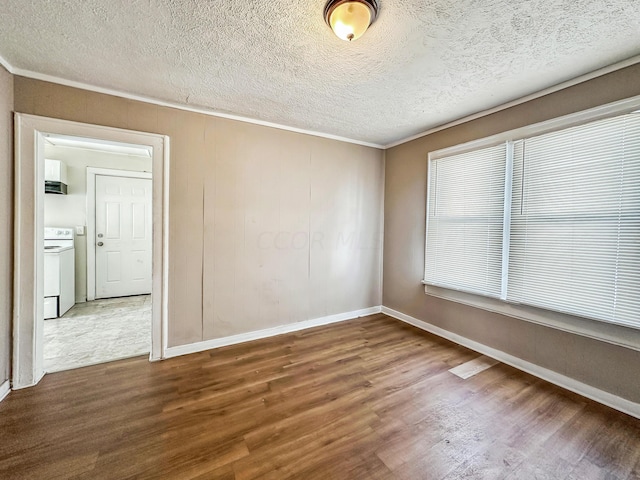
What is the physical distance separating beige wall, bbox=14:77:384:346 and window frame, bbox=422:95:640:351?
129 centimetres

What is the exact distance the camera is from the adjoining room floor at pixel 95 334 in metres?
2.50

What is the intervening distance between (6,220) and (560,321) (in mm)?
4624

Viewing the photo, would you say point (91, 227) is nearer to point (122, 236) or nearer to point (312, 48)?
point (122, 236)

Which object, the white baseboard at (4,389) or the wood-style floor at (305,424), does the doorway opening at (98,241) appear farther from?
the wood-style floor at (305,424)

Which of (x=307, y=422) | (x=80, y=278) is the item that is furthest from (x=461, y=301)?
(x=80, y=278)

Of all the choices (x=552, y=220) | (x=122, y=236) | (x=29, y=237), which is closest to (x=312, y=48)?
(x=552, y=220)

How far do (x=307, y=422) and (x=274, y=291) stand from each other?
5.34ft

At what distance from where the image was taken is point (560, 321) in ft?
7.17

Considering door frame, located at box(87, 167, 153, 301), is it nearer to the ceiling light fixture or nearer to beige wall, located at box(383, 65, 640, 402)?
the ceiling light fixture

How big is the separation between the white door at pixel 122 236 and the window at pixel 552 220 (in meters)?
5.06

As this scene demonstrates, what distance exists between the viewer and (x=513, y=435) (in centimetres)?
166

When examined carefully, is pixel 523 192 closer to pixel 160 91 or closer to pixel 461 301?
pixel 461 301

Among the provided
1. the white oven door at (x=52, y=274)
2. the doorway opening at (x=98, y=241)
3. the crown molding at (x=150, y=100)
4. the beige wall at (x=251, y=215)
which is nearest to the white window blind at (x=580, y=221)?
the beige wall at (x=251, y=215)

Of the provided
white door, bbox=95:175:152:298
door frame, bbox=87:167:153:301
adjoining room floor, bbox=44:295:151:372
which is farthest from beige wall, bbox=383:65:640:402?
door frame, bbox=87:167:153:301
